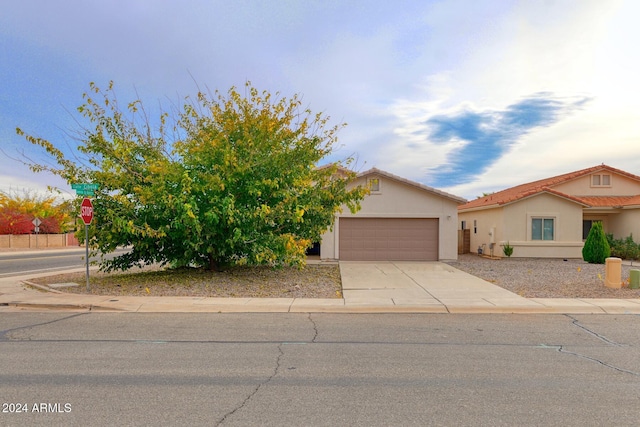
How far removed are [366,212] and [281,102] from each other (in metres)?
8.82

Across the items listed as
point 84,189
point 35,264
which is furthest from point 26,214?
point 84,189

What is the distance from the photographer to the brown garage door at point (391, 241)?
71.5 ft

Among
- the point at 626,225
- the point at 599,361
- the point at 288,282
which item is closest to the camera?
the point at 599,361

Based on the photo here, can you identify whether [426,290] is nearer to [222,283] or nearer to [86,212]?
[222,283]

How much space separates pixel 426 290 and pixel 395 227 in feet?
31.1

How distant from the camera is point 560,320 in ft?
→ 30.0

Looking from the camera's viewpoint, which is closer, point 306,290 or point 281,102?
point 306,290

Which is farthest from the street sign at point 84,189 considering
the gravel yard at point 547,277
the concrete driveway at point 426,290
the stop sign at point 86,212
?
the gravel yard at point 547,277

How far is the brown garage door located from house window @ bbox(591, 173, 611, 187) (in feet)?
37.0

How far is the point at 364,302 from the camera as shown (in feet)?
35.3

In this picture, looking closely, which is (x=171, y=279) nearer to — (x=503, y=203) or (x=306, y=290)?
(x=306, y=290)

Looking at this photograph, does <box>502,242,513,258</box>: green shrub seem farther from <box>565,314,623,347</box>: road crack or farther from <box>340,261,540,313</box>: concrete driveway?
<box>565,314,623,347</box>: road crack

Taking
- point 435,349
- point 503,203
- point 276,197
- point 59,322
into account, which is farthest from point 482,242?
point 59,322

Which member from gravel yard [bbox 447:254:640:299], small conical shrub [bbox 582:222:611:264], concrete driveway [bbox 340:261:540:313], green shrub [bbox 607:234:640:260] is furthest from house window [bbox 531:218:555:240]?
concrete driveway [bbox 340:261:540:313]
